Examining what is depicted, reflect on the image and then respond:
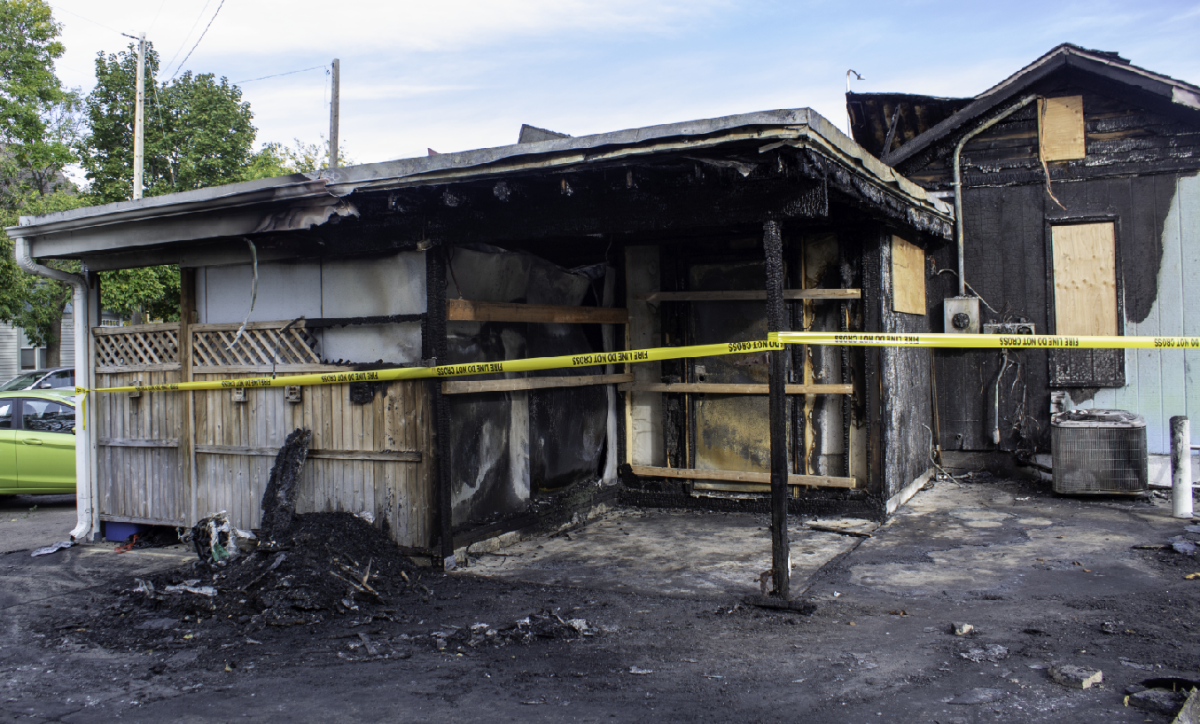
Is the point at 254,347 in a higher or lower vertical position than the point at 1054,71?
lower

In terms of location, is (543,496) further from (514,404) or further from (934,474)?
(934,474)

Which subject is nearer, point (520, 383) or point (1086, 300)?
point (520, 383)

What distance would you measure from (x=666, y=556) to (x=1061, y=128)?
6965 millimetres

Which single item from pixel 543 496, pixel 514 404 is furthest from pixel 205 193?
pixel 543 496

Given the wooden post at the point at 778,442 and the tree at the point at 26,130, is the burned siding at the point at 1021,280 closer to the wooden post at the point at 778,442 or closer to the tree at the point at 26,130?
the wooden post at the point at 778,442

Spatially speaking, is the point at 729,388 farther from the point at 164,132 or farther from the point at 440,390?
the point at 164,132

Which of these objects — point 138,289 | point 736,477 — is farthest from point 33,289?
point 736,477

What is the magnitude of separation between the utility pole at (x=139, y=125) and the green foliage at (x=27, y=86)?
55.6 inches

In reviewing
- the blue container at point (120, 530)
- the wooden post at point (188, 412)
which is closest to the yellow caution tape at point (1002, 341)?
the wooden post at point (188, 412)

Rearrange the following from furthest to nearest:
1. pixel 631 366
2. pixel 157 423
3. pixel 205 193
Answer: pixel 631 366 < pixel 157 423 < pixel 205 193

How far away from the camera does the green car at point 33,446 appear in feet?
33.6

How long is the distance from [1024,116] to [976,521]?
4961 millimetres

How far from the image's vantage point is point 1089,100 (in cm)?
900

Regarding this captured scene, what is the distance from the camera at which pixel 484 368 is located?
6.01m
